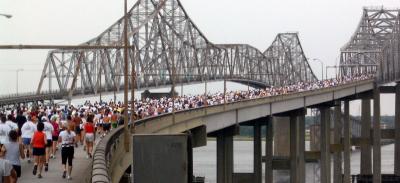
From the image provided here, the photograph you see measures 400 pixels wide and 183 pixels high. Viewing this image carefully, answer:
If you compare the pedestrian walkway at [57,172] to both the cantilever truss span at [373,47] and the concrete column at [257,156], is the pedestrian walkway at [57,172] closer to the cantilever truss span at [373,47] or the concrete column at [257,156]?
the concrete column at [257,156]

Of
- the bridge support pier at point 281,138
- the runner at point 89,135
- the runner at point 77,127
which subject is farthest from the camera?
the bridge support pier at point 281,138

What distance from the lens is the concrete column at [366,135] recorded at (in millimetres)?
105188

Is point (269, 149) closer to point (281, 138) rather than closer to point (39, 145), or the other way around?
point (281, 138)

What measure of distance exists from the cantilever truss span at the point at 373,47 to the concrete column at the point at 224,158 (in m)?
52.8

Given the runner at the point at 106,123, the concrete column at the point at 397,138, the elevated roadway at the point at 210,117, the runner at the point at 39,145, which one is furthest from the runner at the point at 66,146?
the concrete column at the point at 397,138

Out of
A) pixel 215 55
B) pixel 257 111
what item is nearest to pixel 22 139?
pixel 257 111

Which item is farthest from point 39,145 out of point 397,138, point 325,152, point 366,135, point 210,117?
point 366,135

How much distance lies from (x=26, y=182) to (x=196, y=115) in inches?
1212

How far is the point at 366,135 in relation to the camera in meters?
110

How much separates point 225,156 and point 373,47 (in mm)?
99949

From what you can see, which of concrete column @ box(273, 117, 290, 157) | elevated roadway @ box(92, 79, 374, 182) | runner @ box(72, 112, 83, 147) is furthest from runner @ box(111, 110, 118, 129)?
concrete column @ box(273, 117, 290, 157)

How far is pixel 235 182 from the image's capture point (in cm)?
7194

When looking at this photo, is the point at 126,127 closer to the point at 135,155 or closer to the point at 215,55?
the point at 135,155

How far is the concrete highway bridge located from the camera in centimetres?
4597
